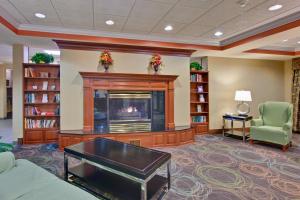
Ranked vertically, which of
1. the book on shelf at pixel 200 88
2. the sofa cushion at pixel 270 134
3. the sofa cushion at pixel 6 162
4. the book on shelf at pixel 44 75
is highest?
the book on shelf at pixel 44 75

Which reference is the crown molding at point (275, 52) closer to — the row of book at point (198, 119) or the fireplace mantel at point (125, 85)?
the row of book at point (198, 119)

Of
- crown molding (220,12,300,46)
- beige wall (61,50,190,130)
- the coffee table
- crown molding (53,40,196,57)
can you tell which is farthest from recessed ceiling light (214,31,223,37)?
the coffee table

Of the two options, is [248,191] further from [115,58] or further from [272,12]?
[115,58]

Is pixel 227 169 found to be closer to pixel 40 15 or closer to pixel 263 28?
pixel 263 28

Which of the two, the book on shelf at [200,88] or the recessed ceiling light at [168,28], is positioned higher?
the recessed ceiling light at [168,28]

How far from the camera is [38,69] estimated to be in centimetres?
488

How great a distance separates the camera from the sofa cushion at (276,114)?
468 cm

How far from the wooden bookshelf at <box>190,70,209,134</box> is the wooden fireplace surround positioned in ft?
3.62

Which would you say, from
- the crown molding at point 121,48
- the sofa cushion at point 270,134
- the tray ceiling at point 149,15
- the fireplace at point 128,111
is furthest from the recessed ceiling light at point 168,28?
the sofa cushion at point 270,134

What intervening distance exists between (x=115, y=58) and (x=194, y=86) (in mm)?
2801

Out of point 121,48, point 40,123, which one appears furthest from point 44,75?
point 121,48

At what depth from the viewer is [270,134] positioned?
4.42 meters

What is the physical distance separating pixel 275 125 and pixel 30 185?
17.7 ft

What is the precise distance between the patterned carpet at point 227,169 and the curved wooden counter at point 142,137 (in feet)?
0.79
